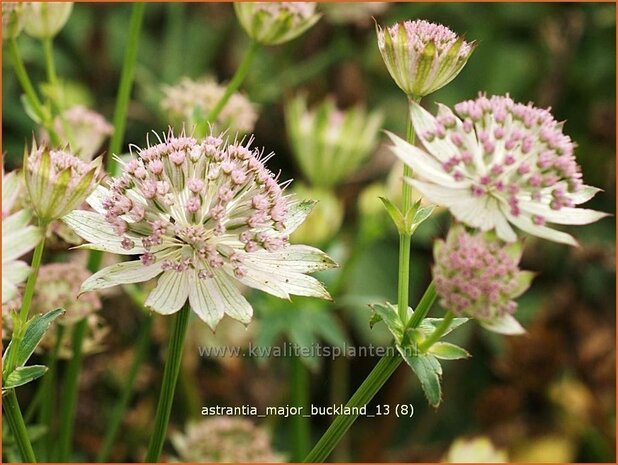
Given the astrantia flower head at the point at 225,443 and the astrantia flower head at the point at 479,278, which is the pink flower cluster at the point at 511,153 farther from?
the astrantia flower head at the point at 225,443

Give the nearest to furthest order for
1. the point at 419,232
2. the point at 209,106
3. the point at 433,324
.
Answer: the point at 433,324
the point at 209,106
the point at 419,232

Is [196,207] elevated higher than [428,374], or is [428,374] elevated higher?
[196,207]

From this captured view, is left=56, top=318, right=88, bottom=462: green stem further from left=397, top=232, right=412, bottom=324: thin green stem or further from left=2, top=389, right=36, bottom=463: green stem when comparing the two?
left=397, top=232, right=412, bottom=324: thin green stem

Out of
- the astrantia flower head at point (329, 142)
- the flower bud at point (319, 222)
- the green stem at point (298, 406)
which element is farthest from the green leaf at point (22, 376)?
Result: the astrantia flower head at point (329, 142)

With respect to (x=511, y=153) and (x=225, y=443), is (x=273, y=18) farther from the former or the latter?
(x=225, y=443)

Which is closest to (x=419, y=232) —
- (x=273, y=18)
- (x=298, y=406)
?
(x=298, y=406)

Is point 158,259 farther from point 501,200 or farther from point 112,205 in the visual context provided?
point 501,200

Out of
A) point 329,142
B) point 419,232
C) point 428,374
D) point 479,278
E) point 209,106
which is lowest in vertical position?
point 419,232
